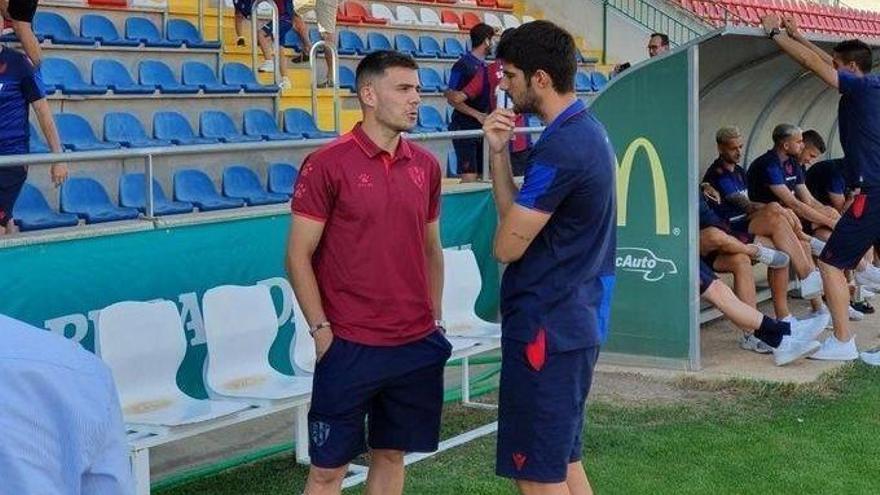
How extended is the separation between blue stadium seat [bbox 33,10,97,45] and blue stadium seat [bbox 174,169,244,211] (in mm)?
2127

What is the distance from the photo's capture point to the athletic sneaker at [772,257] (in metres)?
8.77

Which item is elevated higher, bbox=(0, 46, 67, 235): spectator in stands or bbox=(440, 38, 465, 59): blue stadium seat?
bbox=(440, 38, 465, 59): blue stadium seat

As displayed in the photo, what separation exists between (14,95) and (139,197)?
231 centimetres

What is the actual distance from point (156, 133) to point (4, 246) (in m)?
5.62

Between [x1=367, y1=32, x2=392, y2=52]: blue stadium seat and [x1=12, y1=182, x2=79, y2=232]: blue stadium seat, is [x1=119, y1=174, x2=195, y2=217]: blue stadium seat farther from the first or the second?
[x1=367, y1=32, x2=392, y2=52]: blue stadium seat

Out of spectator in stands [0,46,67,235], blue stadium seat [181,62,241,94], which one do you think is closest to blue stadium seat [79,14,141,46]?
blue stadium seat [181,62,241,94]

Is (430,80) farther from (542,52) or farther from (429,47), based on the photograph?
(542,52)

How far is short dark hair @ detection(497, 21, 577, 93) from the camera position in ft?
12.5

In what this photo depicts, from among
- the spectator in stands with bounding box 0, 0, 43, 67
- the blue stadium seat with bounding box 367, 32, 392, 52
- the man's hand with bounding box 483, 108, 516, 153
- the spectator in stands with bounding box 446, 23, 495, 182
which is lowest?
the man's hand with bounding box 483, 108, 516, 153

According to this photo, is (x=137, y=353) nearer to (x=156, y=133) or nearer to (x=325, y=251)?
(x=325, y=251)

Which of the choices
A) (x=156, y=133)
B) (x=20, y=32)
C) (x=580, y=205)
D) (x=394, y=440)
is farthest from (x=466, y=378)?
(x=156, y=133)

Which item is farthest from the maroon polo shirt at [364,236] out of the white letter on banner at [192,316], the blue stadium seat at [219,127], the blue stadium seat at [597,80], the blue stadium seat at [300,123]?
the blue stadium seat at [597,80]

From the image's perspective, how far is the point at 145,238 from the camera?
5.56 meters

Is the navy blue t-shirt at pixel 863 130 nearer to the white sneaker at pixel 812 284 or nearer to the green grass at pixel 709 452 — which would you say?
the white sneaker at pixel 812 284
